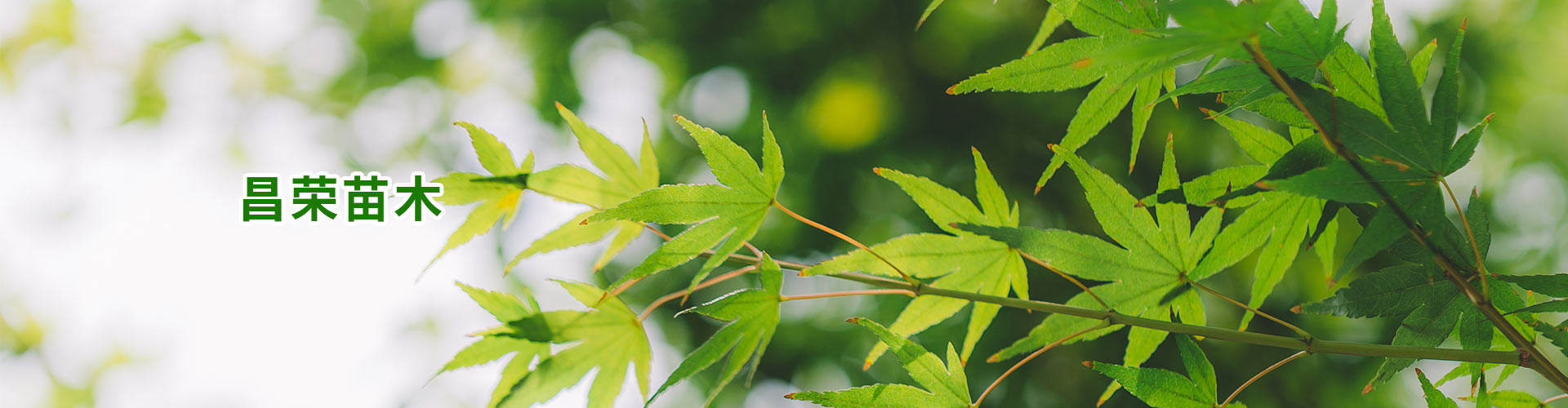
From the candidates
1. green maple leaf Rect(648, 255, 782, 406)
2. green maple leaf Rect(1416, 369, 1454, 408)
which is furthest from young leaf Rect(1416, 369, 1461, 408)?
green maple leaf Rect(648, 255, 782, 406)

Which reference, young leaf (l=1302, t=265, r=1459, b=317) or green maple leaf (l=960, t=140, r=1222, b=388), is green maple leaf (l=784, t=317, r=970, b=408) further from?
young leaf (l=1302, t=265, r=1459, b=317)

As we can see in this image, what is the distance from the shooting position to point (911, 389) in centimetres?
39

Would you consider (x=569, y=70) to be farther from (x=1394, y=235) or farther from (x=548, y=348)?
(x=1394, y=235)

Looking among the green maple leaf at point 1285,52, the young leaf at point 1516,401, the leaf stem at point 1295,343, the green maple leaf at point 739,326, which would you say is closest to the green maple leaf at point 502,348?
the green maple leaf at point 739,326

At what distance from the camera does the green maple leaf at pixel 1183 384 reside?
36 centimetres

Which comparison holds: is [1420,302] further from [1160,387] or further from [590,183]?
[590,183]

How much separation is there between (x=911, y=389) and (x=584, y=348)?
0.22m

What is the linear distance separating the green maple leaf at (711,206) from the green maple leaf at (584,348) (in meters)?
0.10

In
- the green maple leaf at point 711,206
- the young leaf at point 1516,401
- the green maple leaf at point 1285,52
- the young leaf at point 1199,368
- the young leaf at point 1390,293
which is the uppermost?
the green maple leaf at point 1285,52

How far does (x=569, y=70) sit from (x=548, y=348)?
145 centimetres

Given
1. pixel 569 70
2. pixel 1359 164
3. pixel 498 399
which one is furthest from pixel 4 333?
pixel 1359 164

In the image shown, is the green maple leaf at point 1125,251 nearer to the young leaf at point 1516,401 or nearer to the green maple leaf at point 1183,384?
the green maple leaf at point 1183,384

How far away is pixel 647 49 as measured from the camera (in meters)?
1.87

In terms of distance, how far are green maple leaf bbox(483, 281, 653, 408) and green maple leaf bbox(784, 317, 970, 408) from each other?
0.17m
